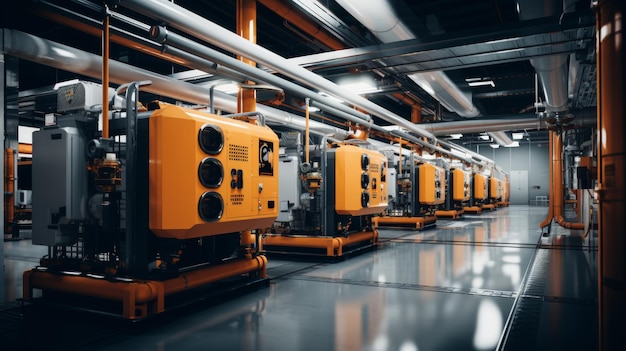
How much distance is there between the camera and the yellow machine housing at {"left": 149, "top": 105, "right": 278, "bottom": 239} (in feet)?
14.1

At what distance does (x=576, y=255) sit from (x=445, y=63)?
4.15 meters

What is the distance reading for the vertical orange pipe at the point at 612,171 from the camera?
7.95 ft

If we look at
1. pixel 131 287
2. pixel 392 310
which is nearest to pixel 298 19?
pixel 392 310

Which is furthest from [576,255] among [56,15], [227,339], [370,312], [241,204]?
[56,15]

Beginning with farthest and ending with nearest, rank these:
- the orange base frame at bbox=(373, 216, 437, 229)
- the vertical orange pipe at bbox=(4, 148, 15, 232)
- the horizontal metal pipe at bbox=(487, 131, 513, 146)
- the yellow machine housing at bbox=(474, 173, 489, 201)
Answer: the yellow machine housing at bbox=(474, 173, 489, 201), the horizontal metal pipe at bbox=(487, 131, 513, 146), the orange base frame at bbox=(373, 216, 437, 229), the vertical orange pipe at bbox=(4, 148, 15, 232)

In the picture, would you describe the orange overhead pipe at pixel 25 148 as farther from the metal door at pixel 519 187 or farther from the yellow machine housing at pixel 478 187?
the metal door at pixel 519 187

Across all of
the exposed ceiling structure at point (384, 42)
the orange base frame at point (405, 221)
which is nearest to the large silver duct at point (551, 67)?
the exposed ceiling structure at point (384, 42)

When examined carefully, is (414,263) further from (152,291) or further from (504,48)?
Answer: (152,291)

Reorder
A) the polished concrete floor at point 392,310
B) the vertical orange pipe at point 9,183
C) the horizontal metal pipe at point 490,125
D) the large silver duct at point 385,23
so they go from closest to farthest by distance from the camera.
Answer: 1. the polished concrete floor at point 392,310
2. the large silver duct at point 385,23
3. the vertical orange pipe at point 9,183
4. the horizontal metal pipe at point 490,125

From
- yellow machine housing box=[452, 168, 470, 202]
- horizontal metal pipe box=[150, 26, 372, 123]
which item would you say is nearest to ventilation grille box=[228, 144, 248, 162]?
horizontal metal pipe box=[150, 26, 372, 123]

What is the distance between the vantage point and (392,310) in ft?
15.1

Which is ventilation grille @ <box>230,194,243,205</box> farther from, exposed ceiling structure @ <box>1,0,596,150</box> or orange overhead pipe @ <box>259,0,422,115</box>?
orange overhead pipe @ <box>259,0,422,115</box>

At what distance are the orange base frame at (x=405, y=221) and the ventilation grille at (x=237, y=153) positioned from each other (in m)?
8.96

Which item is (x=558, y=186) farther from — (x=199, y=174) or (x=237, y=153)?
(x=199, y=174)
